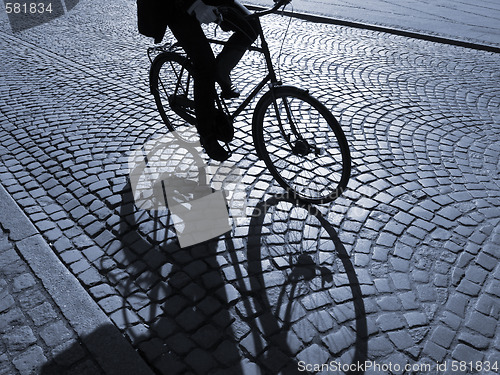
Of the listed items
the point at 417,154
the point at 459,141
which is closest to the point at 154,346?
the point at 417,154

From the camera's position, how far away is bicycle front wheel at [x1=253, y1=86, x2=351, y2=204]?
3.46 metres

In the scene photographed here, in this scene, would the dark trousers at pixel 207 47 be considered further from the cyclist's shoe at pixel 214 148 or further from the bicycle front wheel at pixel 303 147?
the bicycle front wheel at pixel 303 147

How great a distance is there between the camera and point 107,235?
11.3 ft

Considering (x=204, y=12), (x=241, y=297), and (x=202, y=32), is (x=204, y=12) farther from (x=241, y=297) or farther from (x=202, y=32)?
(x=241, y=297)

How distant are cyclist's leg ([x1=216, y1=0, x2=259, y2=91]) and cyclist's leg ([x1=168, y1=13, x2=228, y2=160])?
0.09m

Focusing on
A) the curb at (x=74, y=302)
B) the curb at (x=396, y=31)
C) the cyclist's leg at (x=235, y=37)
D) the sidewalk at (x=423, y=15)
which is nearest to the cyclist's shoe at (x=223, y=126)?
the cyclist's leg at (x=235, y=37)

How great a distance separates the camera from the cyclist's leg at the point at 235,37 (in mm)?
3465

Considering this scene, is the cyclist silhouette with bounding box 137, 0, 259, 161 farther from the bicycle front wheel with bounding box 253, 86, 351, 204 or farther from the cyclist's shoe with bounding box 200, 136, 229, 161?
the bicycle front wheel with bounding box 253, 86, 351, 204

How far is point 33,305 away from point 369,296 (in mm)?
2200

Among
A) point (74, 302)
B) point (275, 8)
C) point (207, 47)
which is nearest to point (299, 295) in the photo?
point (74, 302)

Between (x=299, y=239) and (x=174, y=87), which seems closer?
(x=299, y=239)

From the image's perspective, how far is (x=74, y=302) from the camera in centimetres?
287

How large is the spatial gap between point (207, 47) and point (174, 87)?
1114mm

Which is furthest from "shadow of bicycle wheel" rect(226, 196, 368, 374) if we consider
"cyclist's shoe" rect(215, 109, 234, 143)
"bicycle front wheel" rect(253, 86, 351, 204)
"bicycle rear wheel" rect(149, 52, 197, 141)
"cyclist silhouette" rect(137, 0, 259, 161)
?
"bicycle rear wheel" rect(149, 52, 197, 141)
